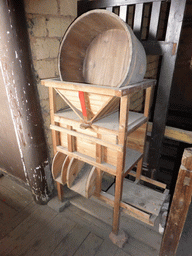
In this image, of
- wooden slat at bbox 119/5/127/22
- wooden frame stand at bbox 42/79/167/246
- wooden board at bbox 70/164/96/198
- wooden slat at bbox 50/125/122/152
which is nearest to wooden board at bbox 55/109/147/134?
wooden frame stand at bbox 42/79/167/246

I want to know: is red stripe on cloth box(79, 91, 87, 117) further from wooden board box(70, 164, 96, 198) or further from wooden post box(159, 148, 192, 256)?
wooden post box(159, 148, 192, 256)

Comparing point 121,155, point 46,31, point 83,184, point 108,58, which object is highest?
point 46,31

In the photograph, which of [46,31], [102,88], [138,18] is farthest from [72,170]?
[138,18]

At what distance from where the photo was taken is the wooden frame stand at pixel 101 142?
175 cm

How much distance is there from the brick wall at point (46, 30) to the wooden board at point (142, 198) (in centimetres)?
146

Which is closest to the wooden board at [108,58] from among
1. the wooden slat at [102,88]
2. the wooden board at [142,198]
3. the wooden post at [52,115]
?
the wooden slat at [102,88]

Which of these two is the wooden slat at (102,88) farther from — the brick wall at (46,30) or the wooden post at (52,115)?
the brick wall at (46,30)

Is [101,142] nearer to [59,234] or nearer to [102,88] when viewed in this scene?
[102,88]

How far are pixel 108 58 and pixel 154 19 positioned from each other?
645 mm

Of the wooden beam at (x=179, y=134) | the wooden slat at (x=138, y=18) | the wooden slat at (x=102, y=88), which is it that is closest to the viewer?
the wooden slat at (x=102, y=88)

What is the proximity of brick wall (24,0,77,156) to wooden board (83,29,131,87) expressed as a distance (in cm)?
48

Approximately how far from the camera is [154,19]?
1.96 m

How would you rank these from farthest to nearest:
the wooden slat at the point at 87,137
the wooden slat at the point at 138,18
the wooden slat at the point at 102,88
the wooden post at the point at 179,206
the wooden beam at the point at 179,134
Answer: the wooden beam at the point at 179,134 → the wooden slat at the point at 138,18 → the wooden slat at the point at 87,137 → the wooden slat at the point at 102,88 → the wooden post at the point at 179,206

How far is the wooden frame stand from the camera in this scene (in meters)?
1.75
